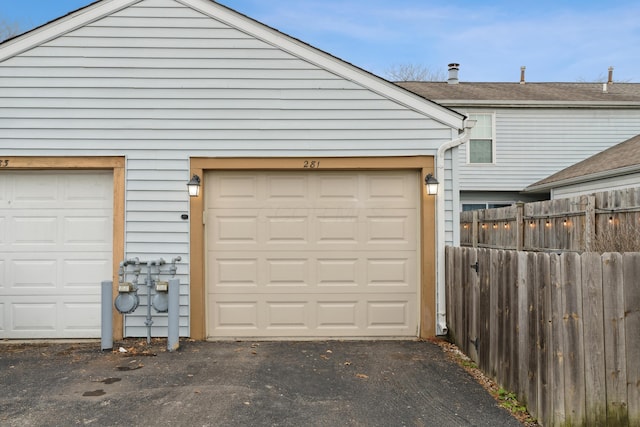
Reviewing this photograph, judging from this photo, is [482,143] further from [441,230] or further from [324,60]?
[324,60]

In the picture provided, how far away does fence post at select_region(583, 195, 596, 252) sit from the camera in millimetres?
7543

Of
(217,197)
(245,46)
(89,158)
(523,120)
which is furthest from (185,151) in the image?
(523,120)

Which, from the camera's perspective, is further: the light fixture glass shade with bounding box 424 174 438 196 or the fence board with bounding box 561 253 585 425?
the light fixture glass shade with bounding box 424 174 438 196

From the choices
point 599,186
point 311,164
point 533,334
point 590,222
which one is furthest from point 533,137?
point 533,334

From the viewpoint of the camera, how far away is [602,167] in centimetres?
1100

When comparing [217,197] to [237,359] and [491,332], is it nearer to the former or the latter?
[237,359]

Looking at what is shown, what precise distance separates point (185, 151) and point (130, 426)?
3472 millimetres

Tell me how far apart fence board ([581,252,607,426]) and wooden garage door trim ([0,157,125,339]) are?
16.8 feet

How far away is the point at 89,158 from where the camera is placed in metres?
5.82

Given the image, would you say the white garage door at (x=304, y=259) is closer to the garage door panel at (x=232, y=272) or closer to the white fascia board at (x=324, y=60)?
the garage door panel at (x=232, y=272)

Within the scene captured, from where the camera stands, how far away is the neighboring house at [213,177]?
5.82m

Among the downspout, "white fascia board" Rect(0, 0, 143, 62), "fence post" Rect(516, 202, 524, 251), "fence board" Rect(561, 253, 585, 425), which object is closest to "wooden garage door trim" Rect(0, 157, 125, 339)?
"white fascia board" Rect(0, 0, 143, 62)

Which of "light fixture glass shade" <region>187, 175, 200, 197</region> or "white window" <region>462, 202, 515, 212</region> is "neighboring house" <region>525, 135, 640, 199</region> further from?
"light fixture glass shade" <region>187, 175, 200, 197</region>

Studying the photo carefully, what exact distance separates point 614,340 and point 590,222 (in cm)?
534
